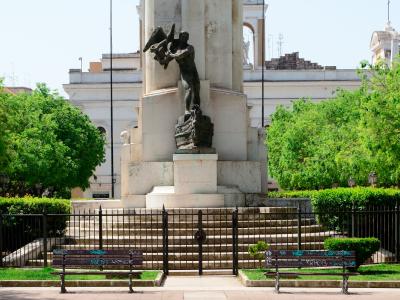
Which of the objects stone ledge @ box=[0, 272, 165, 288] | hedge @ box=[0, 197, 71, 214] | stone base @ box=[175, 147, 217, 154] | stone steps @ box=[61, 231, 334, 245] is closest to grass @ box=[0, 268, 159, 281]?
stone ledge @ box=[0, 272, 165, 288]

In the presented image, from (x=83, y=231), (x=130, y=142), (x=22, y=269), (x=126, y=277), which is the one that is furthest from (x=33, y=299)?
(x=130, y=142)

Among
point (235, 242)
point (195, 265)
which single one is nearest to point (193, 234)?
point (195, 265)

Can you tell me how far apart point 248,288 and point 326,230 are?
7.49 metres

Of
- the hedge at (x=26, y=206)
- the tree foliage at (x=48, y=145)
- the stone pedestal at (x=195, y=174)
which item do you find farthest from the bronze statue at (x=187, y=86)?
the tree foliage at (x=48, y=145)

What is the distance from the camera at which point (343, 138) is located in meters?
54.2

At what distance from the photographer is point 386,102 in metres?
37.7

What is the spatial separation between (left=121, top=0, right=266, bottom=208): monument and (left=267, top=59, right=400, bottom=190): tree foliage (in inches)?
294

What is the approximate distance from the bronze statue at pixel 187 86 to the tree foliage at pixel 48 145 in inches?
584

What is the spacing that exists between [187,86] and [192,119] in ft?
3.55

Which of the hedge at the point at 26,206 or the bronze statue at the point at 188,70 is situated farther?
the bronze statue at the point at 188,70

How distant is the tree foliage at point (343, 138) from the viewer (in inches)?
1486

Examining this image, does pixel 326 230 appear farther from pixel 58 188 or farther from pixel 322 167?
pixel 58 188

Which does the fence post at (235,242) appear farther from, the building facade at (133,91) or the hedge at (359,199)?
the building facade at (133,91)

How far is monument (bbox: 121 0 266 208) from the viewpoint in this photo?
29.4m
